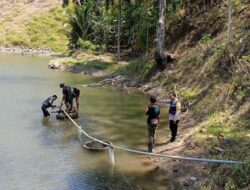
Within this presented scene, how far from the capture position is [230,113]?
56.1ft

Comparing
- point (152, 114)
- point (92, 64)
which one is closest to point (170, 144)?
point (152, 114)

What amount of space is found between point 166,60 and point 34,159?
1717cm

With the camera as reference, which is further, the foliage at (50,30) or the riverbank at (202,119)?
the foliage at (50,30)

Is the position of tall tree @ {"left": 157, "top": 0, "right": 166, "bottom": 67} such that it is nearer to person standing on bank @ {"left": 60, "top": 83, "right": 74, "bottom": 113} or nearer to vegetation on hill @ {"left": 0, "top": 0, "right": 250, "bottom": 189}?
vegetation on hill @ {"left": 0, "top": 0, "right": 250, "bottom": 189}

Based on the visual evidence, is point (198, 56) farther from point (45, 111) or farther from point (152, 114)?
point (152, 114)

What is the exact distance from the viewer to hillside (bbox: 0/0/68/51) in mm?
74500

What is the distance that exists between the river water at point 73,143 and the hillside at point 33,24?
44.0 metres

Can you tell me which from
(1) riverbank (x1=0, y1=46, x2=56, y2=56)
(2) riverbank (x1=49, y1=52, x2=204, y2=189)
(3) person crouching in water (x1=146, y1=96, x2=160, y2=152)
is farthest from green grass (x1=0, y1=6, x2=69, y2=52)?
(3) person crouching in water (x1=146, y1=96, x2=160, y2=152)

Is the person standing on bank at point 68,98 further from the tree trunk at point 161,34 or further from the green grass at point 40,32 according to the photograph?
the green grass at point 40,32

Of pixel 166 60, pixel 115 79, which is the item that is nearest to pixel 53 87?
pixel 115 79

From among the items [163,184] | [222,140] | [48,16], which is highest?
[48,16]

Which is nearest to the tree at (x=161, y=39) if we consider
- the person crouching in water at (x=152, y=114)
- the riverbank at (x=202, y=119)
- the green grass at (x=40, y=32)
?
the riverbank at (x=202, y=119)

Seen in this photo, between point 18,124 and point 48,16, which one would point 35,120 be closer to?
point 18,124

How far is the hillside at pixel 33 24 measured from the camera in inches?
2933
